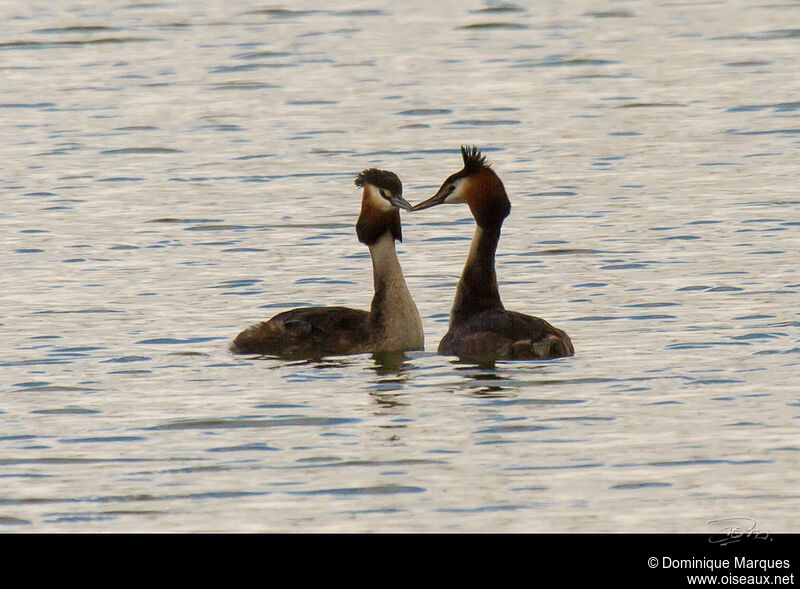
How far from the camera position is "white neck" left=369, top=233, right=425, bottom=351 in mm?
14078

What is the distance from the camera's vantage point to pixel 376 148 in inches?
962

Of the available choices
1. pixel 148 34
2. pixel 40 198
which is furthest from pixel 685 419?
pixel 148 34

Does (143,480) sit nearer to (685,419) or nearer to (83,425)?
(83,425)

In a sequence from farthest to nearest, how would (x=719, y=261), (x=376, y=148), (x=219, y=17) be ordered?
(x=219, y=17), (x=376, y=148), (x=719, y=261)

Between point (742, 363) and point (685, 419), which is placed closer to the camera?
point (685, 419)

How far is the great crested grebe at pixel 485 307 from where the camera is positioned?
535 inches

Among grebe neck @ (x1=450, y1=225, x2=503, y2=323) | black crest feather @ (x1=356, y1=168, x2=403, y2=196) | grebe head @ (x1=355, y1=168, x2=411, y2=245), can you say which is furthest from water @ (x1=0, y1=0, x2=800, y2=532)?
black crest feather @ (x1=356, y1=168, x2=403, y2=196)

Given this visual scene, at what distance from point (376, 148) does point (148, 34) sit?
41.0ft

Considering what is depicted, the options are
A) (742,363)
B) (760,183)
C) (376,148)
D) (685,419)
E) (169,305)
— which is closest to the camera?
(685,419)

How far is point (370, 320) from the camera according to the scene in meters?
14.2
